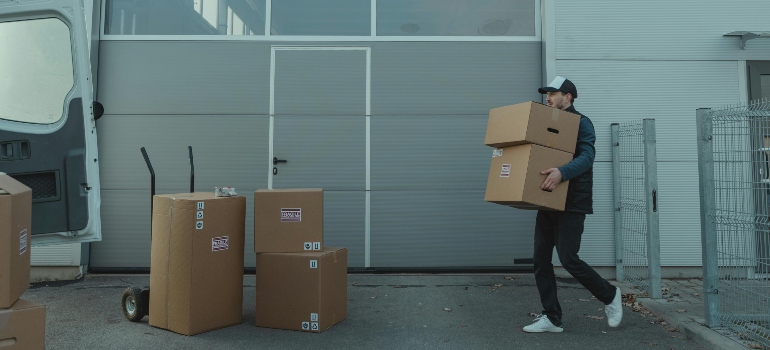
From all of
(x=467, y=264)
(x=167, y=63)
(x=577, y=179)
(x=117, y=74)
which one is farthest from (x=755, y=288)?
(x=117, y=74)

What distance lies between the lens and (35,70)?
348 cm

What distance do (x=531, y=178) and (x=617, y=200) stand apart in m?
2.45

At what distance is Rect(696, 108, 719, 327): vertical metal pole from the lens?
392cm

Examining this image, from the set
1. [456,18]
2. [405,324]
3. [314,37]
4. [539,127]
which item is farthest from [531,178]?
[314,37]

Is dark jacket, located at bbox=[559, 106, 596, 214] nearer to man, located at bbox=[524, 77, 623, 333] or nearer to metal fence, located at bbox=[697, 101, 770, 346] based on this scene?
man, located at bbox=[524, 77, 623, 333]

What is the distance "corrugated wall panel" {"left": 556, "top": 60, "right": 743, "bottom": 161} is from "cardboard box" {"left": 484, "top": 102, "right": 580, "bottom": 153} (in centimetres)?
227

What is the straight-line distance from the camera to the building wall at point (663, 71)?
601cm

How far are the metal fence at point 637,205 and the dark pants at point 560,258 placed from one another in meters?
1.26

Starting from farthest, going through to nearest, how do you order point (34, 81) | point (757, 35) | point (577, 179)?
point (757, 35), point (577, 179), point (34, 81)

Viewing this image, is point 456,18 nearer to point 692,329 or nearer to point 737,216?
point 737,216

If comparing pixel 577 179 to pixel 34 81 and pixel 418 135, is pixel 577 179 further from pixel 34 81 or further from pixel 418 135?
pixel 34 81

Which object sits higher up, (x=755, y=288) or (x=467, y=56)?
(x=467, y=56)

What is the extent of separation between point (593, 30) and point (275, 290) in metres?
4.20

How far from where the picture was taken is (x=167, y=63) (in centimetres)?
614
